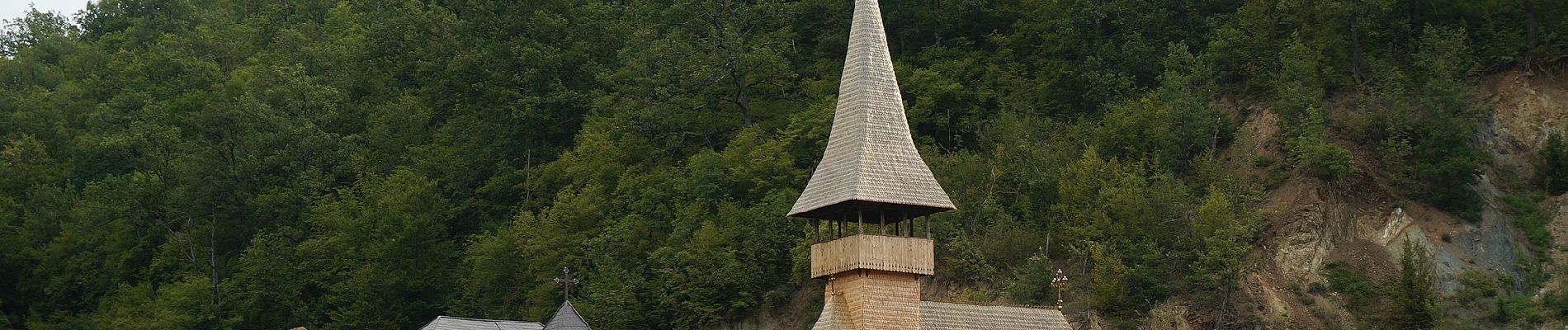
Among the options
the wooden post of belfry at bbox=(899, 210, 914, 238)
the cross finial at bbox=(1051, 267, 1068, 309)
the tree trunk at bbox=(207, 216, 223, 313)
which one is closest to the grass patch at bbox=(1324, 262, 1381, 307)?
the cross finial at bbox=(1051, 267, 1068, 309)

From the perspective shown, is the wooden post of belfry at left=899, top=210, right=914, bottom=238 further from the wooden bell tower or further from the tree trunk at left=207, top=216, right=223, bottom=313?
the tree trunk at left=207, top=216, right=223, bottom=313

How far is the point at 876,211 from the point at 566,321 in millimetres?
7943

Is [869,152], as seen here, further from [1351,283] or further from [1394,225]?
[1394,225]

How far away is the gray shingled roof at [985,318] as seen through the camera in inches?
1656

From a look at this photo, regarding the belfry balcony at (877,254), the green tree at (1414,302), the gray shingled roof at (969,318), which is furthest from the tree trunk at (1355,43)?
the belfry balcony at (877,254)

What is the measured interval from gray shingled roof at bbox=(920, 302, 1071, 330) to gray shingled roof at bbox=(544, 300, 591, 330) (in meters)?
8.57

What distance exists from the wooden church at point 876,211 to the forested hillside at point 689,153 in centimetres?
799

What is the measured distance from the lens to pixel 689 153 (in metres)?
67.3

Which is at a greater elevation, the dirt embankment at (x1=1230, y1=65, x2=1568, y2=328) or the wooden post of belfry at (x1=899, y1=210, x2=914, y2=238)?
the wooden post of belfry at (x1=899, y1=210, x2=914, y2=238)

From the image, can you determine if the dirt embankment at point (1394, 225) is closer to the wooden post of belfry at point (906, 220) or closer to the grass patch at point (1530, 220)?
the grass patch at point (1530, 220)

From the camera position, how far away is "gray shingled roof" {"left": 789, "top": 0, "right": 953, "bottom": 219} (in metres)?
41.8

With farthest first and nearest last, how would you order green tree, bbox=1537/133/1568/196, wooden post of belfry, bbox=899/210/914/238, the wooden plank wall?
green tree, bbox=1537/133/1568/196
wooden post of belfry, bbox=899/210/914/238
the wooden plank wall

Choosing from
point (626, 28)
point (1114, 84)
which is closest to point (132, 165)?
point (626, 28)

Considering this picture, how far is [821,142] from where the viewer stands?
6256 cm
